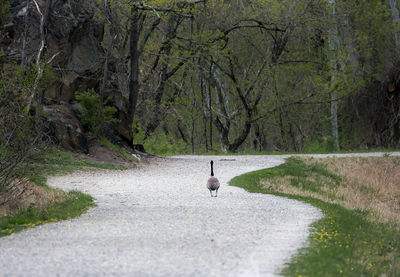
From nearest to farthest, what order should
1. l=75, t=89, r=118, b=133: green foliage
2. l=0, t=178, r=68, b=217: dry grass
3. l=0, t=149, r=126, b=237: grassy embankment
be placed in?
l=0, t=149, r=126, b=237: grassy embankment < l=0, t=178, r=68, b=217: dry grass < l=75, t=89, r=118, b=133: green foliage

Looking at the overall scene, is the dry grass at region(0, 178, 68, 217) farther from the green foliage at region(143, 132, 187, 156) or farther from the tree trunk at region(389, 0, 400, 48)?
the tree trunk at region(389, 0, 400, 48)

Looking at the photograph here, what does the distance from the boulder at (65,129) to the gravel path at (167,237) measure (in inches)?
286

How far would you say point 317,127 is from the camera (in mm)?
43344

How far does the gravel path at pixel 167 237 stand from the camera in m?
7.43

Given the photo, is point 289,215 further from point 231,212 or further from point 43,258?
point 43,258

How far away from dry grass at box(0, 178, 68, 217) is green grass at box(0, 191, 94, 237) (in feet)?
0.78

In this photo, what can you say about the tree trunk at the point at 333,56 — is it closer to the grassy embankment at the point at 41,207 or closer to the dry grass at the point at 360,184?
the dry grass at the point at 360,184

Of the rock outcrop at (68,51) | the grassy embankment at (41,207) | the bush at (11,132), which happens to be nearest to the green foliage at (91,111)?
the rock outcrop at (68,51)

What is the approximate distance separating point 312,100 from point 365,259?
26.9 m

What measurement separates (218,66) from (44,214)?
2281 centimetres

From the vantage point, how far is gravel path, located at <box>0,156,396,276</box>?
743cm

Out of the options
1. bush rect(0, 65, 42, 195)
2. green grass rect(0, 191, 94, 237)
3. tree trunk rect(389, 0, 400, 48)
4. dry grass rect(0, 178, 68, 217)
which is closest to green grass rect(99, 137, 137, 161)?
dry grass rect(0, 178, 68, 217)

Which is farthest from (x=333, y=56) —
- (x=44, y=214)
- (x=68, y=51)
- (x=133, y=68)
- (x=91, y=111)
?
(x=44, y=214)

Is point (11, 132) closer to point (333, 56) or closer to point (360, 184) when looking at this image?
Answer: point (360, 184)
